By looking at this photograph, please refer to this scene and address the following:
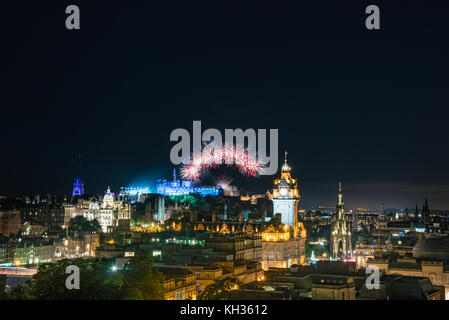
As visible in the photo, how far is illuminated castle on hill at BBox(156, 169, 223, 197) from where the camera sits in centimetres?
17212

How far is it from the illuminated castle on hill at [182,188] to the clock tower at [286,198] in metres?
64.1

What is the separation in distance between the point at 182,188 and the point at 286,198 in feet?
261

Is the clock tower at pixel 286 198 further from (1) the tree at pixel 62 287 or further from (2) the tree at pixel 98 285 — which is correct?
(1) the tree at pixel 62 287

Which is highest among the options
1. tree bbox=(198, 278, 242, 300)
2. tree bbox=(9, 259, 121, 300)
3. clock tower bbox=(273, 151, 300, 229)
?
clock tower bbox=(273, 151, 300, 229)

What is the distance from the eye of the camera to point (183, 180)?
185500 mm

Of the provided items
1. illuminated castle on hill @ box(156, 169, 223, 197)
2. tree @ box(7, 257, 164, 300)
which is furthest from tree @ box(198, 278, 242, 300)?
illuminated castle on hill @ box(156, 169, 223, 197)

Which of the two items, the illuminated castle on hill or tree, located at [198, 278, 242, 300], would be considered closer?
tree, located at [198, 278, 242, 300]

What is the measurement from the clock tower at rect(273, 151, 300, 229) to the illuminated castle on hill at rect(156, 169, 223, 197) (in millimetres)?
64114

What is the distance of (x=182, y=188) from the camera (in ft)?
586

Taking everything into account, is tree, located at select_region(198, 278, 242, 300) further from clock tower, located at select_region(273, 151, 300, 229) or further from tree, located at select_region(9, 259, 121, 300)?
clock tower, located at select_region(273, 151, 300, 229)

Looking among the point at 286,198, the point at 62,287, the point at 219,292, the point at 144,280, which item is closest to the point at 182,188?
the point at 286,198
